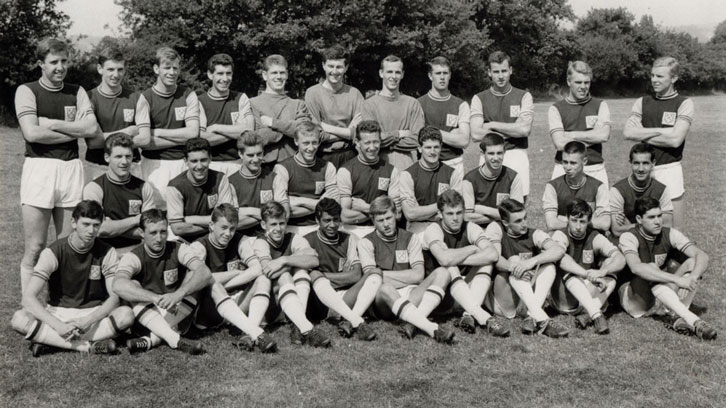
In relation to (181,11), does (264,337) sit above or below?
below

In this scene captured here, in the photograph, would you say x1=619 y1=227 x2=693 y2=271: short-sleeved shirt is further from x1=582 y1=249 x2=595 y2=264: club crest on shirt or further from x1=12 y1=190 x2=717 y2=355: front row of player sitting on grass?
x1=582 y1=249 x2=595 y2=264: club crest on shirt

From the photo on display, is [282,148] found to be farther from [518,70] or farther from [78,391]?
[518,70]

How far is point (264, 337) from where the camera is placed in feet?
17.7

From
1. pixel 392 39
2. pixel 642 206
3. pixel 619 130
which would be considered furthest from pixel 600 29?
pixel 642 206

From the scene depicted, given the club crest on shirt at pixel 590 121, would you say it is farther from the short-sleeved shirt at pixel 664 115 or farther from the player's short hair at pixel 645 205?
the player's short hair at pixel 645 205

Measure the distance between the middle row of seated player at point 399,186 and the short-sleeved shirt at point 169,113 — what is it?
48 cm

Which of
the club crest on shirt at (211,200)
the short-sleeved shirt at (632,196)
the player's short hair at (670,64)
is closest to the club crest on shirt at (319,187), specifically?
the club crest on shirt at (211,200)

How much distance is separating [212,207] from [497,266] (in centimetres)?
260

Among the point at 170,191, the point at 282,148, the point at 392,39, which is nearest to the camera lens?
the point at 170,191

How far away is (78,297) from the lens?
5457 millimetres

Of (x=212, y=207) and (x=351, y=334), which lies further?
(x=212, y=207)

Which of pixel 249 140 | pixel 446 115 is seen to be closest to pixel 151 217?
pixel 249 140

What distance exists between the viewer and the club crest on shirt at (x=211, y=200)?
6.21m

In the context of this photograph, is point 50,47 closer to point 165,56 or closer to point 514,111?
point 165,56
